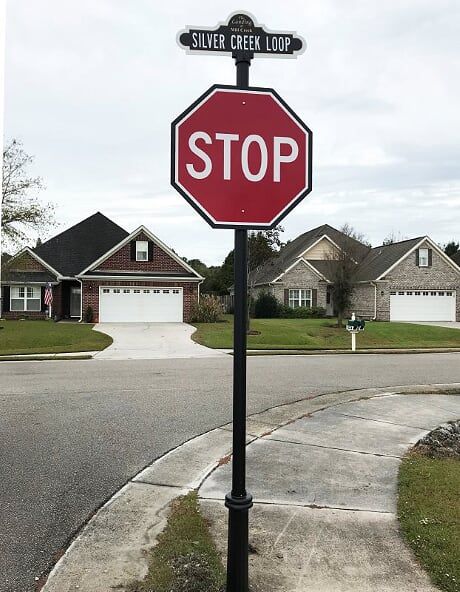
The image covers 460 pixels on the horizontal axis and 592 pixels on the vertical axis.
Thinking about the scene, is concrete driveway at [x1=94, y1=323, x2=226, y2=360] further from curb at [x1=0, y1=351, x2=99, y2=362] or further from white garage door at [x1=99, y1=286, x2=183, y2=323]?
white garage door at [x1=99, y1=286, x2=183, y2=323]

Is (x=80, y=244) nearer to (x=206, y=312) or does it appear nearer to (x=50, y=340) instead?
(x=206, y=312)

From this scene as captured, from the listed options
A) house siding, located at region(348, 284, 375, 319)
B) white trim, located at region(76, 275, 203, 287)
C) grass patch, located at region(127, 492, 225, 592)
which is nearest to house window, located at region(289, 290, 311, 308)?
house siding, located at region(348, 284, 375, 319)

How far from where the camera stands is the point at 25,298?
33.5m

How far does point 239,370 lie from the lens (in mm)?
3020

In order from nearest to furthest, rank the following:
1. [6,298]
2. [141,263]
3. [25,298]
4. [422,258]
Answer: [141,263] → [6,298] → [25,298] → [422,258]

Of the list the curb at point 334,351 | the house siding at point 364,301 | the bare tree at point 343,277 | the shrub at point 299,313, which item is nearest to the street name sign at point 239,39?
the curb at point 334,351

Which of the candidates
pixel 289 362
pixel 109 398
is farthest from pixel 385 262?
pixel 109 398

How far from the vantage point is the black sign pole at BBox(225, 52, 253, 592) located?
9.87ft

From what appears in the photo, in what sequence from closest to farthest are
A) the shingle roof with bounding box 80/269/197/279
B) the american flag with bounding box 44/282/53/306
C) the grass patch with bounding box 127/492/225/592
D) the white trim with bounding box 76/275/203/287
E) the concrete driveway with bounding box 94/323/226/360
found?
the grass patch with bounding box 127/492/225/592, the concrete driveway with bounding box 94/323/226/360, the american flag with bounding box 44/282/53/306, the white trim with bounding box 76/275/203/287, the shingle roof with bounding box 80/269/197/279

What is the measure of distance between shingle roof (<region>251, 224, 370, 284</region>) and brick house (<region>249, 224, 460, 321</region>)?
20cm

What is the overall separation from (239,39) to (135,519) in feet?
11.4

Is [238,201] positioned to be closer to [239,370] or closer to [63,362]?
[239,370]

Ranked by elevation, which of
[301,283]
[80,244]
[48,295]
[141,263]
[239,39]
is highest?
[80,244]

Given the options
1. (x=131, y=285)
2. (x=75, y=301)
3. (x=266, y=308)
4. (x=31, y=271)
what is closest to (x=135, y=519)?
(x=131, y=285)
